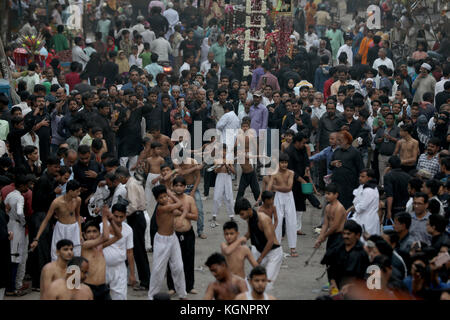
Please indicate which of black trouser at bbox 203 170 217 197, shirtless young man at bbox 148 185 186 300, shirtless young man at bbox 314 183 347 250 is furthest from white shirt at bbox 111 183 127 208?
black trouser at bbox 203 170 217 197

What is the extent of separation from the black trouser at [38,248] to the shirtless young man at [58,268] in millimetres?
2047

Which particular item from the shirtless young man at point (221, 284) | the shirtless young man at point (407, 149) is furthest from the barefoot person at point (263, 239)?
the shirtless young man at point (407, 149)

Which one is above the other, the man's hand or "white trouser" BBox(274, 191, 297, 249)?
the man's hand

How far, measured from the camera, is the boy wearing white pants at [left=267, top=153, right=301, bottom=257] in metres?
12.4

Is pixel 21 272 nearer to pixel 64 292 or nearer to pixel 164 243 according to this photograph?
pixel 164 243

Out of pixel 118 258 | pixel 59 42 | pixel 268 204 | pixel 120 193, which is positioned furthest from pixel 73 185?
pixel 59 42

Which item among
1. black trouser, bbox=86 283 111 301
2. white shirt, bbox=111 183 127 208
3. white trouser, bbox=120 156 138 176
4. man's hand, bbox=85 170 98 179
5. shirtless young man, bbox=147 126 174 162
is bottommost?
black trouser, bbox=86 283 111 301

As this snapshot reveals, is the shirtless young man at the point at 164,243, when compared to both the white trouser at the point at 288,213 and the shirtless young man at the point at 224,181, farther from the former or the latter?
the shirtless young man at the point at 224,181

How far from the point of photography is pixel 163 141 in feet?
44.3

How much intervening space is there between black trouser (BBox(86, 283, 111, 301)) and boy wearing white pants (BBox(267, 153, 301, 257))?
12.4 ft

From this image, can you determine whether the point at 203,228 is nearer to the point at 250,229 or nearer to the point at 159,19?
the point at 250,229

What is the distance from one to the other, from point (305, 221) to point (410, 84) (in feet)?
18.3

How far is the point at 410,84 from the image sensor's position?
60.5 feet

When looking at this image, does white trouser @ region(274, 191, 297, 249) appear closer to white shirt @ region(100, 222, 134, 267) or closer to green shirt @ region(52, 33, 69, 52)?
white shirt @ region(100, 222, 134, 267)
